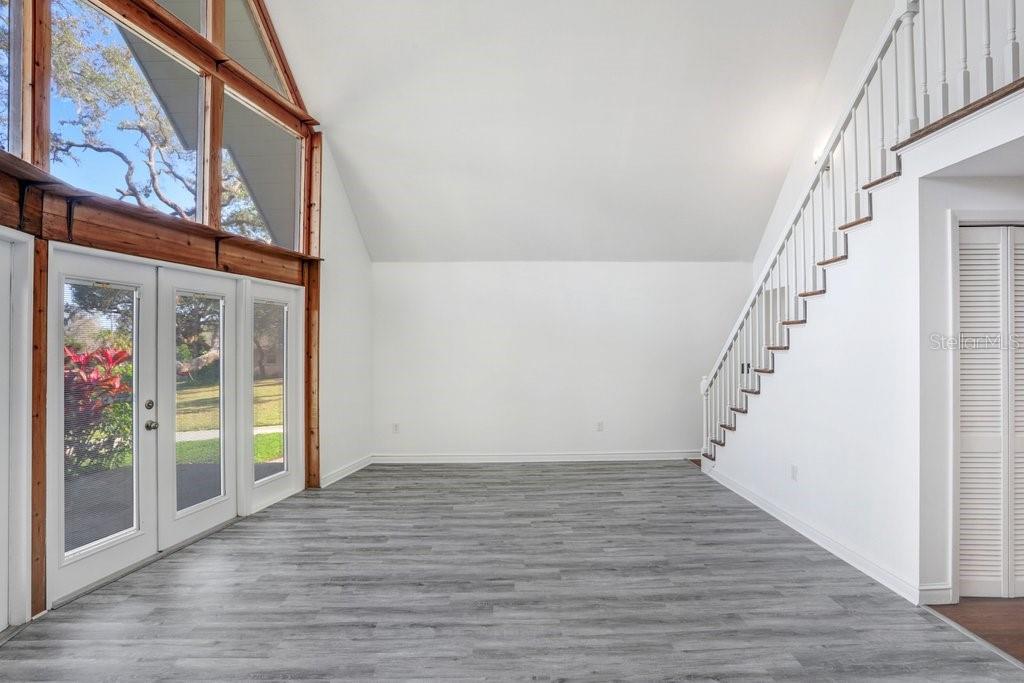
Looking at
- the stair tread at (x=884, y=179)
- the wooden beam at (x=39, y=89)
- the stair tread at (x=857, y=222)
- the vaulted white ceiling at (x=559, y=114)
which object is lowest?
the stair tread at (x=857, y=222)

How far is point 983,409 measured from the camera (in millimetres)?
2885

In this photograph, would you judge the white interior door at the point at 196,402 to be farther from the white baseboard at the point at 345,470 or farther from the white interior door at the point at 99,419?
the white baseboard at the point at 345,470

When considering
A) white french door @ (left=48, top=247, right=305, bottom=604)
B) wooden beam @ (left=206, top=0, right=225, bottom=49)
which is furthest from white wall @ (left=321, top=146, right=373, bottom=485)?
wooden beam @ (left=206, top=0, right=225, bottom=49)

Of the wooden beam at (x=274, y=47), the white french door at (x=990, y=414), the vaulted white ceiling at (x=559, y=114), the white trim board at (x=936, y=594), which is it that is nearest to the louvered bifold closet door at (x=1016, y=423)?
the white french door at (x=990, y=414)

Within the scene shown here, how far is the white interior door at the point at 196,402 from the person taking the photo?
3656 millimetres

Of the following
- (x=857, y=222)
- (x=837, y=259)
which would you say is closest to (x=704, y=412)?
(x=837, y=259)

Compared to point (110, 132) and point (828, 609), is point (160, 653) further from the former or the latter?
point (828, 609)

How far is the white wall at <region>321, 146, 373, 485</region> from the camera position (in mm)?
5414

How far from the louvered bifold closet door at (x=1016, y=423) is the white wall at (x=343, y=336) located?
5265 mm

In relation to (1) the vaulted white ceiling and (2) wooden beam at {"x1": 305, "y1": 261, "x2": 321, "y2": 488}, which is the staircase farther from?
(2) wooden beam at {"x1": 305, "y1": 261, "x2": 321, "y2": 488}

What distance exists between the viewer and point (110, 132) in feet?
10.7

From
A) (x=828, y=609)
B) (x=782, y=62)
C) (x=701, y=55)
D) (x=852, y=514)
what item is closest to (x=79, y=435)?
(x=828, y=609)

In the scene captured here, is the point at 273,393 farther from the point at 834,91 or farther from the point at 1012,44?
the point at 834,91

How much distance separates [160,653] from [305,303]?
3373mm
